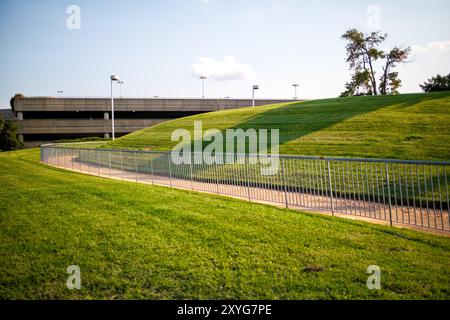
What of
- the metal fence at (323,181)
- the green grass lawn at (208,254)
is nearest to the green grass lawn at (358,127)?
the metal fence at (323,181)

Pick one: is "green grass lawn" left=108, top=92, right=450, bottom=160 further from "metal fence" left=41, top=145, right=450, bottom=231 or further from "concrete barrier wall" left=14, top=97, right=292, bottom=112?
"concrete barrier wall" left=14, top=97, right=292, bottom=112

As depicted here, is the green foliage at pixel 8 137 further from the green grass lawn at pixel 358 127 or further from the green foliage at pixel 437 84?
the green foliage at pixel 437 84

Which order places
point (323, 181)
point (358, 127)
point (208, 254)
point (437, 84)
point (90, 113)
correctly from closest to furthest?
point (208, 254) → point (323, 181) → point (358, 127) → point (437, 84) → point (90, 113)

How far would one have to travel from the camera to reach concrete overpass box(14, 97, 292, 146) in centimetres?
5231

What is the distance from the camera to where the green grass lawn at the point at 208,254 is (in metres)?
4.10

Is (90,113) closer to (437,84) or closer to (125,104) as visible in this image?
(125,104)

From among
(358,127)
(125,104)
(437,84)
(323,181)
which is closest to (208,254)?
(323,181)

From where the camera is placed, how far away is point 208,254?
5.15m

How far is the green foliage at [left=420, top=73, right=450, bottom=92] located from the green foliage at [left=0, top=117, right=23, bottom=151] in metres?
57.4

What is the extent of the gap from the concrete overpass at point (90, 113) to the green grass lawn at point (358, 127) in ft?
94.7

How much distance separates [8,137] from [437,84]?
58.6m

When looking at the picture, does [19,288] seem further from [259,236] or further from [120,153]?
[120,153]
